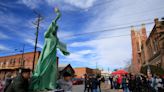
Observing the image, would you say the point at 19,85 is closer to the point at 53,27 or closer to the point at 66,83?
the point at 66,83

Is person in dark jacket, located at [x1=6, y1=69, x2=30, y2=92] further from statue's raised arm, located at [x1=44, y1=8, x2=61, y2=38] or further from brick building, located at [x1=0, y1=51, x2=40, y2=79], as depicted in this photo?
brick building, located at [x1=0, y1=51, x2=40, y2=79]

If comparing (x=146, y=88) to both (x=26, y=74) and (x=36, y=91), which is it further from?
(x=26, y=74)

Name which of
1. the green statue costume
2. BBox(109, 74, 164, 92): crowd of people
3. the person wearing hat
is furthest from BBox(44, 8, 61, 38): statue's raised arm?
BBox(109, 74, 164, 92): crowd of people

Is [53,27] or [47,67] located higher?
[53,27]

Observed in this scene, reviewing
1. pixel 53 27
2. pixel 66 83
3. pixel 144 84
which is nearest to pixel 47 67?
pixel 53 27

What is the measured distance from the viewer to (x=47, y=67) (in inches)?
254

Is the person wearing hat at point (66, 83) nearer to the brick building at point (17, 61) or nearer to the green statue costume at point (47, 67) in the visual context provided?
the green statue costume at point (47, 67)

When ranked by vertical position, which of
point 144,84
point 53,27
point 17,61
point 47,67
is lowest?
point 144,84

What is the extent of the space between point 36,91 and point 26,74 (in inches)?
93.2

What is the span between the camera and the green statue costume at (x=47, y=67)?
6.14 metres

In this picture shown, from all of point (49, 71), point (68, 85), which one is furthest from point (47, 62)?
point (68, 85)

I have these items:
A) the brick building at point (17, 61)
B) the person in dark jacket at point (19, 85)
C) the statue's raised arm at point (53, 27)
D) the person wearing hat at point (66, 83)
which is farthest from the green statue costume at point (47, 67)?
the brick building at point (17, 61)

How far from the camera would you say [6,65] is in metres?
51.0

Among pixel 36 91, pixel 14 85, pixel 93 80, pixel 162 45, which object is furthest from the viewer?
pixel 162 45
